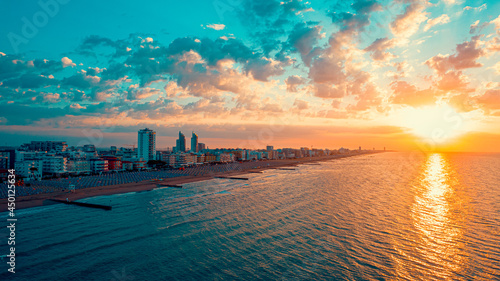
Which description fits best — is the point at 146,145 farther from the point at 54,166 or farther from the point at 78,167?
the point at 54,166

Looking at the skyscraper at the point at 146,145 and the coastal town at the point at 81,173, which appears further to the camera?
the skyscraper at the point at 146,145

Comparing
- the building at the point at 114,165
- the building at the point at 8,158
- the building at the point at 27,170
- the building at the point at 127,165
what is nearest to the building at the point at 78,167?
the building at the point at 27,170

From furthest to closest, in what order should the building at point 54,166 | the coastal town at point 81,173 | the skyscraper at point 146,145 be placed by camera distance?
1. the skyscraper at point 146,145
2. the building at point 54,166
3. the coastal town at point 81,173

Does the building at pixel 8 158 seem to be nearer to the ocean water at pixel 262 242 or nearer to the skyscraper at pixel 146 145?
the skyscraper at pixel 146 145

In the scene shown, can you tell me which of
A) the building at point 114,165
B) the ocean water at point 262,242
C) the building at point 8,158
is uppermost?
the building at point 8,158

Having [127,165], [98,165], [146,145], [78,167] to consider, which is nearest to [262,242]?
[78,167]

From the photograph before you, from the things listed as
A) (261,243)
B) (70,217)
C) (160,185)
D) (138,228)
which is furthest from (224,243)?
(160,185)

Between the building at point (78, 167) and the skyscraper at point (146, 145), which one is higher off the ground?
the skyscraper at point (146, 145)

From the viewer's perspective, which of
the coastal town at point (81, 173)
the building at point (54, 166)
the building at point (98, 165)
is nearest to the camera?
the coastal town at point (81, 173)

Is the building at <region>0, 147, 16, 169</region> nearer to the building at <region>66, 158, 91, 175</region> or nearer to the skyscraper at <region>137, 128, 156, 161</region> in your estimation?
the building at <region>66, 158, 91, 175</region>

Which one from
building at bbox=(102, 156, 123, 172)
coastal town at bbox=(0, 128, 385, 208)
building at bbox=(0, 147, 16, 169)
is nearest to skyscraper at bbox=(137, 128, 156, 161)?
coastal town at bbox=(0, 128, 385, 208)
